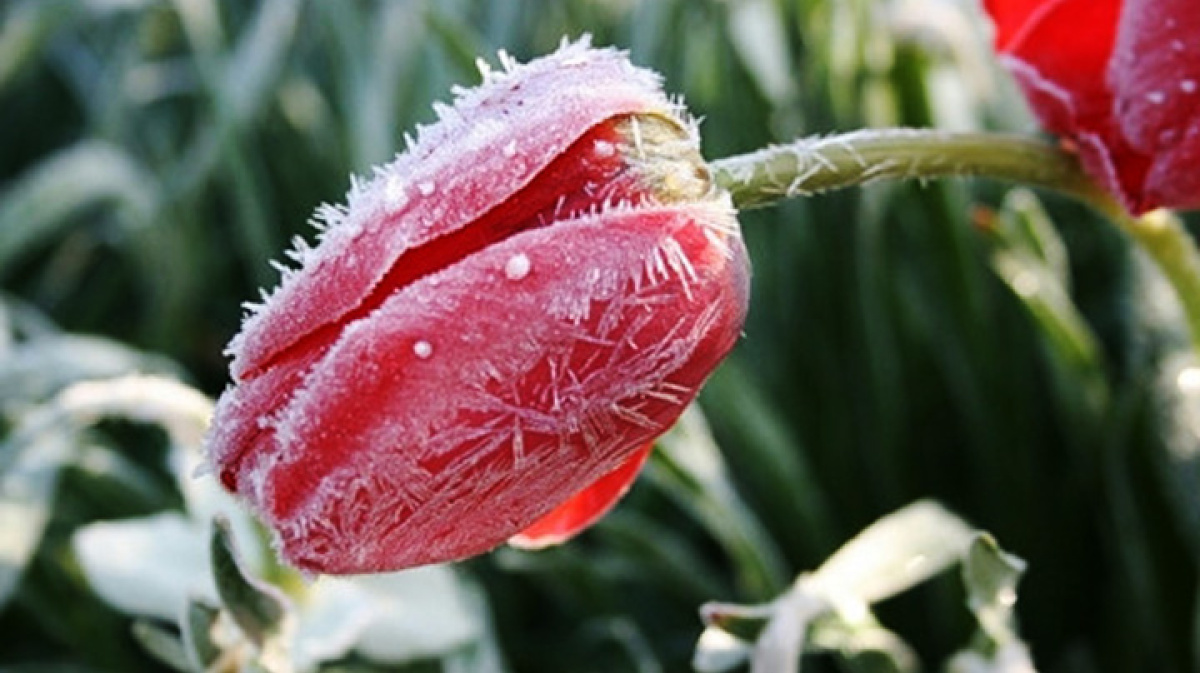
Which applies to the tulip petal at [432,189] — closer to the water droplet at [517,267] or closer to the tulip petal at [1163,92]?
the water droplet at [517,267]

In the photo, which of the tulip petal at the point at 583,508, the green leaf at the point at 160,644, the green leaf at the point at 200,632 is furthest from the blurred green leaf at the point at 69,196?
the tulip petal at the point at 583,508

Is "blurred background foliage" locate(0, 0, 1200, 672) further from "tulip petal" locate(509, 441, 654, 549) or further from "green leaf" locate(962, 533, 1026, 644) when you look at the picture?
"tulip petal" locate(509, 441, 654, 549)

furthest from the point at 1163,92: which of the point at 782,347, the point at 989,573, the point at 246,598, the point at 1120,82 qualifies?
the point at 782,347

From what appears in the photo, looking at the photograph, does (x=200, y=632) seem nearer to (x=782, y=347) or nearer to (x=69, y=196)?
(x=782, y=347)

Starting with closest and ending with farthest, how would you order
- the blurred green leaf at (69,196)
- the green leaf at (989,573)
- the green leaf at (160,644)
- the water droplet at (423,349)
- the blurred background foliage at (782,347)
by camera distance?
the water droplet at (423,349), the green leaf at (989,573), the green leaf at (160,644), the blurred background foliage at (782,347), the blurred green leaf at (69,196)

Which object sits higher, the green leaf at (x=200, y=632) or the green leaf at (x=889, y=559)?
the green leaf at (x=200, y=632)

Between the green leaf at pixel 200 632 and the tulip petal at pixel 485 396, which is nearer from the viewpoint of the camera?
the tulip petal at pixel 485 396

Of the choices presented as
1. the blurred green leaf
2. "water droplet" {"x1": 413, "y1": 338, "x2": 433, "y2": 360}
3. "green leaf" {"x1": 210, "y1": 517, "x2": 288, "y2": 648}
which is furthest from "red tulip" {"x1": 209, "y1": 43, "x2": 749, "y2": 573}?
the blurred green leaf

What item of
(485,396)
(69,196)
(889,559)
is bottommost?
(889,559)
